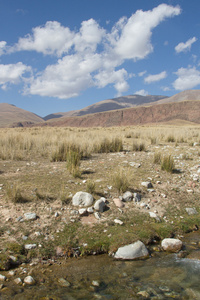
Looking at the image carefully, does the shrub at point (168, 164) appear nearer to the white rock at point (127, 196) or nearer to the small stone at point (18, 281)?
the white rock at point (127, 196)

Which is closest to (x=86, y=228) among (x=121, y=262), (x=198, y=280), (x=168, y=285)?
(x=121, y=262)

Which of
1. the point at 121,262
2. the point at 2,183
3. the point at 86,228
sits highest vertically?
the point at 2,183

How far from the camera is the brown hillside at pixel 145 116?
99.3 metres

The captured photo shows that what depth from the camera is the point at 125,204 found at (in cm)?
455

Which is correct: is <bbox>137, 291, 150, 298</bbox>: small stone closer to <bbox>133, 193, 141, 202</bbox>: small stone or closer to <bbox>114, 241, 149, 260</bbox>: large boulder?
<bbox>114, 241, 149, 260</bbox>: large boulder

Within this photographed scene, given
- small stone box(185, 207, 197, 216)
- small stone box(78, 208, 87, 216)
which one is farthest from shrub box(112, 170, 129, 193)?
small stone box(185, 207, 197, 216)

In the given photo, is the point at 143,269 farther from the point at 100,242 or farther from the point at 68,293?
the point at 68,293

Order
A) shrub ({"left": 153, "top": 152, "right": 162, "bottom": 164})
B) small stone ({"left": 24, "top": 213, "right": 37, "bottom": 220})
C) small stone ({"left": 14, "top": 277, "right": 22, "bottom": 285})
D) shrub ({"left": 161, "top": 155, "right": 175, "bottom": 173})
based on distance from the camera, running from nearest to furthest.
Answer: small stone ({"left": 14, "top": 277, "right": 22, "bottom": 285}) < small stone ({"left": 24, "top": 213, "right": 37, "bottom": 220}) < shrub ({"left": 161, "top": 155, "right": 175, "bottom": 173}) < shrub ({"left": 153, "top": 152, "right": 162, "bottom": 164})

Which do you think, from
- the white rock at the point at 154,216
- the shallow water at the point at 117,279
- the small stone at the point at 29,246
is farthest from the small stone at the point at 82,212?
the white rock at the point at 154,216

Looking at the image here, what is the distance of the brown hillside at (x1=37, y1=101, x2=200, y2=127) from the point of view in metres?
99.3

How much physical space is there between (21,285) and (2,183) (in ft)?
10.5

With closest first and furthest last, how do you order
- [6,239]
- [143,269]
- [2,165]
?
[143,269] → [6,239] → [2,165]

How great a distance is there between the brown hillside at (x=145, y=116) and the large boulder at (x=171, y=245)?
324 ft

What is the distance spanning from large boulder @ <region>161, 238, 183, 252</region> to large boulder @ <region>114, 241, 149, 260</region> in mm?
366
